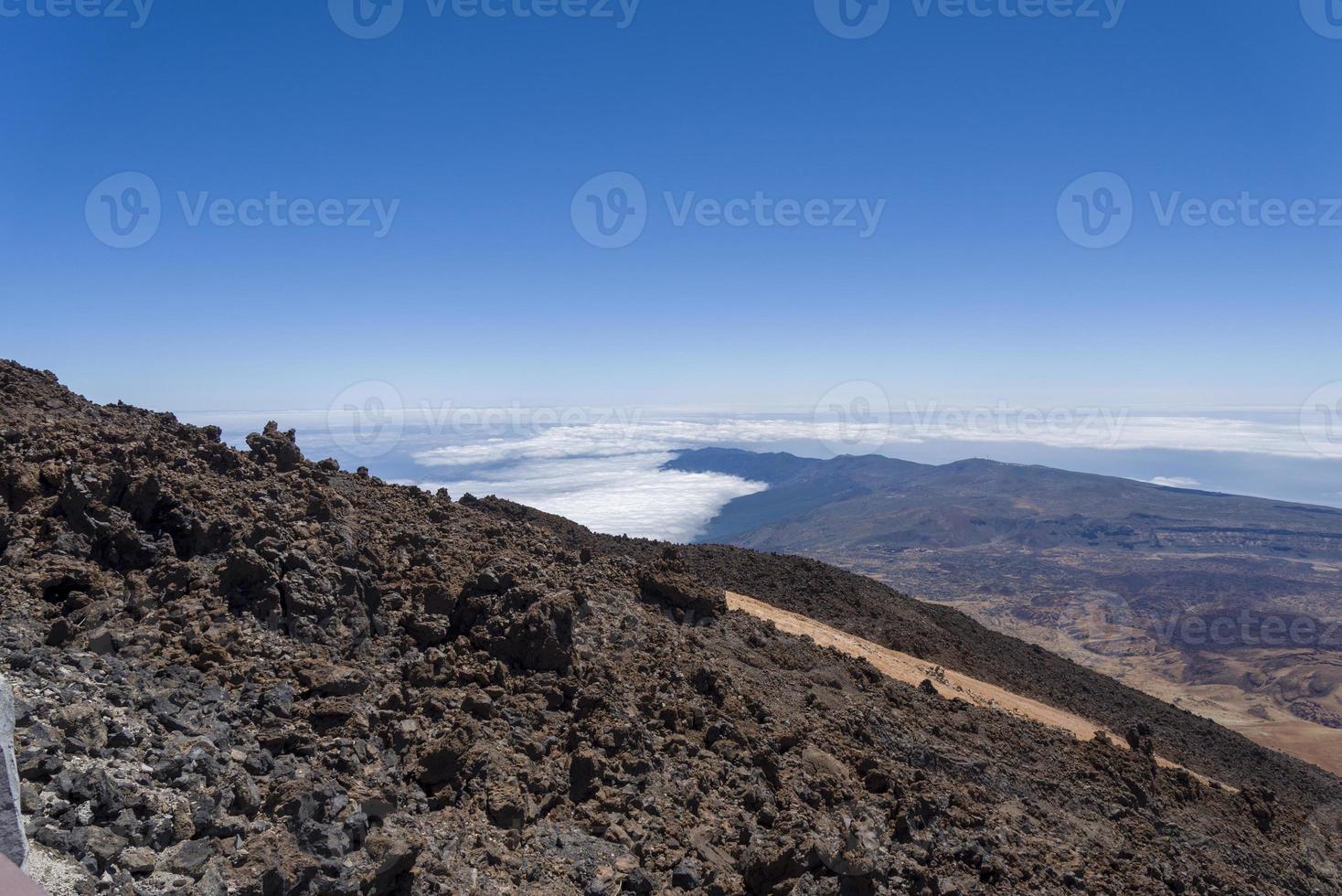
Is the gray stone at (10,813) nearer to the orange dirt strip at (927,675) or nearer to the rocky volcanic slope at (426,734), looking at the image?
the rocky volcanic slope at (426,734)

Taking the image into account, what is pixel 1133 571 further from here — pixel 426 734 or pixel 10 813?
pixel 10 813

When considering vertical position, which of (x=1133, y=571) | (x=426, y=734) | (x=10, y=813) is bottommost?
(x=1133, y=571)

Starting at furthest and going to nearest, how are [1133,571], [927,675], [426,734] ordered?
[1133,571] → [927,675] → [426,734]

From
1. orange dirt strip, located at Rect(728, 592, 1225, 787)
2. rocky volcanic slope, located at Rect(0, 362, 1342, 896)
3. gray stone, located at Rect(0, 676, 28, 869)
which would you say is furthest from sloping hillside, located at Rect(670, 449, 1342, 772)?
gray stone, located at Rect(0, 676, 28, 869)

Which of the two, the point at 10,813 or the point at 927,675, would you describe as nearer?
the point at 10,813

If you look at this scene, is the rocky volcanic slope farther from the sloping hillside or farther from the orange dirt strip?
the sloping hillside

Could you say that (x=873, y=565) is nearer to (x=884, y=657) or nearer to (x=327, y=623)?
(x=884, y=657)

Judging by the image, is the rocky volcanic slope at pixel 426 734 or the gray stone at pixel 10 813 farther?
the rocky volcanic slope at pixel 426 734

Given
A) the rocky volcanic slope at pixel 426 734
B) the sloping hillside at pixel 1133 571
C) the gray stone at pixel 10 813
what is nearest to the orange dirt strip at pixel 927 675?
the rocky volcanic slope at pixel 426 734

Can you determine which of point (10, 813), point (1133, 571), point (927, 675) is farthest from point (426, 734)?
point (1133, 571)
